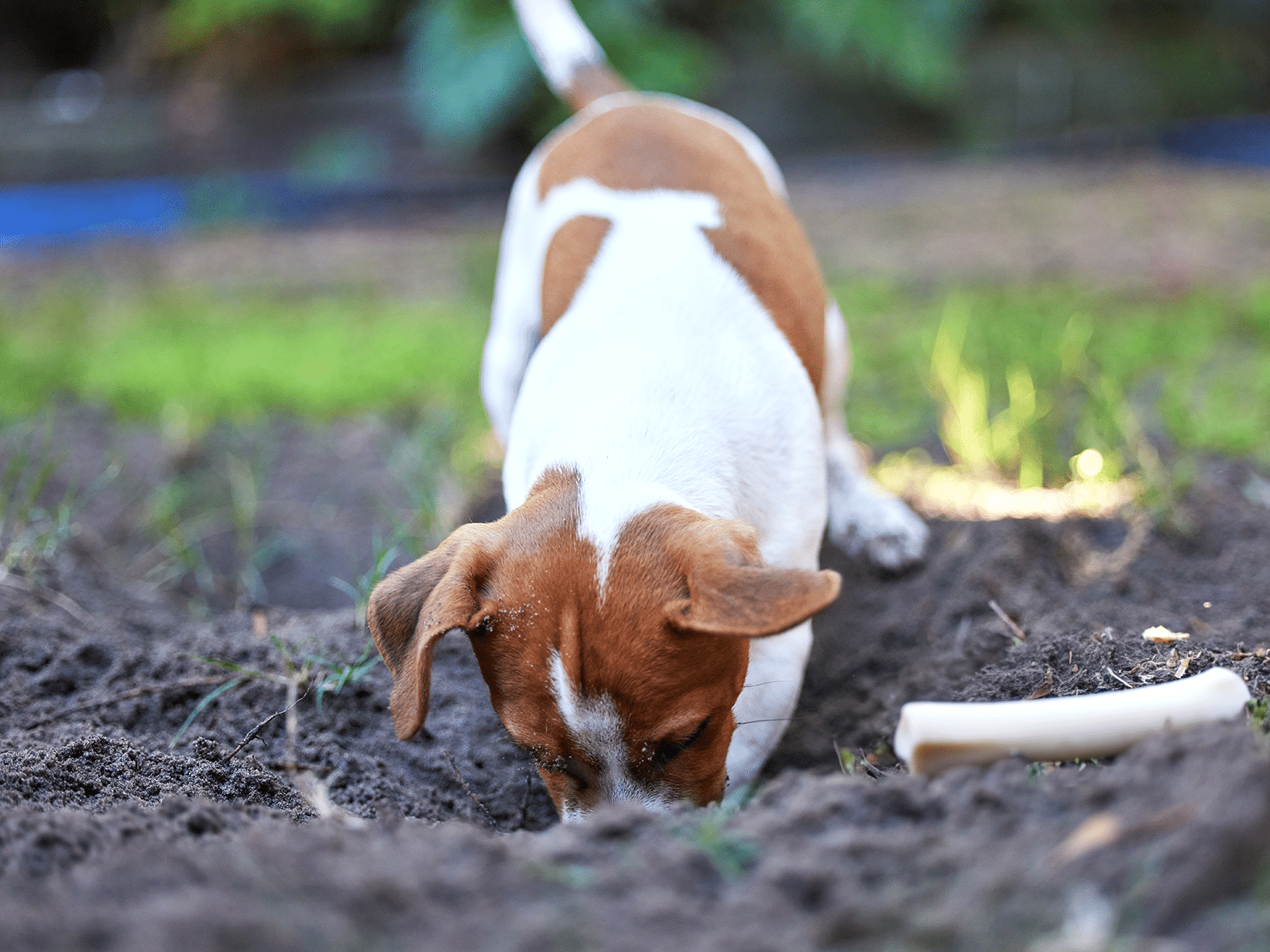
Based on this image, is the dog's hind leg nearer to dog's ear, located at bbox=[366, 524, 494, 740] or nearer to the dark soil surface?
the dark soil surface

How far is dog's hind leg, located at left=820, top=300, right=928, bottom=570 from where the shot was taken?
3467 millimetres

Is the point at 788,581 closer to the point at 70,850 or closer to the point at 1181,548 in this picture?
the point at 70,850

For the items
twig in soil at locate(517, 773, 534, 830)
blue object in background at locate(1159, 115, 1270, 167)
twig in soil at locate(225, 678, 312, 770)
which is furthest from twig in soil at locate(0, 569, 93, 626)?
blue object in background at locate(1159, 115, 1270, 167)

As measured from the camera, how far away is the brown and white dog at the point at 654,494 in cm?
214

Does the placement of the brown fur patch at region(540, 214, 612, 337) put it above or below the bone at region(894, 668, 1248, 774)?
above

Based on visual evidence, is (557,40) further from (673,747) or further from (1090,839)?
(1090,839)

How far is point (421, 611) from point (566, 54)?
3.28m

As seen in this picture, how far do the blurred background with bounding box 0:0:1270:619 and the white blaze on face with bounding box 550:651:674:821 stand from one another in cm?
93

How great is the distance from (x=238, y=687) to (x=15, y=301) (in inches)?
234

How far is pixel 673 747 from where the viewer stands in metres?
2.27

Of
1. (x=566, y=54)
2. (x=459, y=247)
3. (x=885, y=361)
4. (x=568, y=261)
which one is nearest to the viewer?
(x=568, y=261)

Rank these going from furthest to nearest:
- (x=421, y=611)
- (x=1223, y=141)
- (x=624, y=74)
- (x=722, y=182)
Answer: (x=1223, y=141)
(x=624, y=74)
(x=722, y=182)
(x=421, y=611)

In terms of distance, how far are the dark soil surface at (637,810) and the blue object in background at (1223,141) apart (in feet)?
25.3

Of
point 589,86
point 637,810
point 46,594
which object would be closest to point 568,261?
point 589,86
